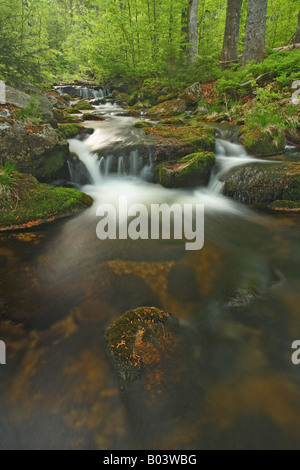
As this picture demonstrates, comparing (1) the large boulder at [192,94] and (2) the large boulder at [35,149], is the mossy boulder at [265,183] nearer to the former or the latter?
(2) the large boulder at [35,149]

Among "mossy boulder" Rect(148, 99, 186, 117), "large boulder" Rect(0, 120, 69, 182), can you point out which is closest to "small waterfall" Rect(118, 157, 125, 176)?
"large boulder" Rect(0, 120, 69, 182)

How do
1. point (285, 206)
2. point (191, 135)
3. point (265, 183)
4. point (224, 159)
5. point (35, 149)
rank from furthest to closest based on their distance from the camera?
point (191, 135), point (224, 159), point (35, 149), point (265, 183), point (285, 206)

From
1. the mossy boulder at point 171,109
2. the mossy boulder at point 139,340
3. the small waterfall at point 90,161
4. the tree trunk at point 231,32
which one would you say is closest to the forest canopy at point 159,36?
the tree trunk at point 231,32

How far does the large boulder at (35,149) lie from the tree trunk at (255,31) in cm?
1075

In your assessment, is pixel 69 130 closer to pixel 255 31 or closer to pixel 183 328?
pixel 183 328

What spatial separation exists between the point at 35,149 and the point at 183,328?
17.2 ft

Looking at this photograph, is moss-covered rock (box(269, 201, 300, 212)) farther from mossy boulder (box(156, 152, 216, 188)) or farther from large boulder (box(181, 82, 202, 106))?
large boulder (box(181, 82, 202, 106))

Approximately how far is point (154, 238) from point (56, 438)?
2.96m

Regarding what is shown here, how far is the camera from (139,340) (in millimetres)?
2178

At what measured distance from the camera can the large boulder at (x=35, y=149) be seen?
5.11 meters

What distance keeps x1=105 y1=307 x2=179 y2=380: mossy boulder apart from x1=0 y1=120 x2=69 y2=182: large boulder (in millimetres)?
4703

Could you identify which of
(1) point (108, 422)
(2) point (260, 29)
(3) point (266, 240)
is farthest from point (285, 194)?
(2) point (260, 29)

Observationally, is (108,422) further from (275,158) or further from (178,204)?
(275,158)

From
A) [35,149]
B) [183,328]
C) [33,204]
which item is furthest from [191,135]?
[183,328]
